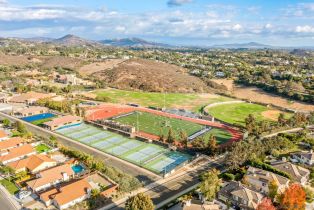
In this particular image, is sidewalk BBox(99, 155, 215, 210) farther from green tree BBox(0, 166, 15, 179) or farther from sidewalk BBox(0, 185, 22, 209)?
green tree BBox(0, 166, 15, 179)

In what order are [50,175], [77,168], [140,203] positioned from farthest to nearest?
1. [77,168]
2. [50,175]
3. [140,203]

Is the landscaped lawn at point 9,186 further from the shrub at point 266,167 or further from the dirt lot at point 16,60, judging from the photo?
the dirt lot at point 16,60

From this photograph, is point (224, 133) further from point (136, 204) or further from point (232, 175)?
point (136, 204)

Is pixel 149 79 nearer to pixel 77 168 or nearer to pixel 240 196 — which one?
pixel 77 168

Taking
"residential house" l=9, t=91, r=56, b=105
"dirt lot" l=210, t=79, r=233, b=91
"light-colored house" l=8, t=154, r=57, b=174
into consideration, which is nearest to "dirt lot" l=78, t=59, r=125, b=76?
"residential house" l=9, t=91, r=56, b=105

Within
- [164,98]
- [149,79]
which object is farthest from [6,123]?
[149,79]

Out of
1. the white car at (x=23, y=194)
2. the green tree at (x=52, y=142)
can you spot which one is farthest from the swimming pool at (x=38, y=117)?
the white car at (x=23, y=194)
